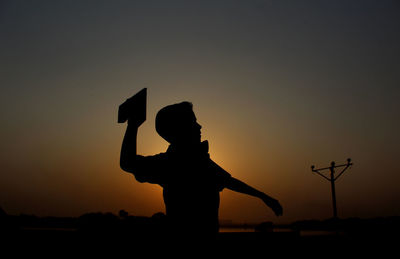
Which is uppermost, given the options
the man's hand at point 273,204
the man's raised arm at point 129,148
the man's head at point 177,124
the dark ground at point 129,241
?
the man's head at point 177,124

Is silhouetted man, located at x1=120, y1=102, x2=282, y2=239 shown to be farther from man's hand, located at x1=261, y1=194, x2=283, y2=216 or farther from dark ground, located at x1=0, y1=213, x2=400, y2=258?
dark ground, located at x1=0, y1=213, x2=400, y2=258

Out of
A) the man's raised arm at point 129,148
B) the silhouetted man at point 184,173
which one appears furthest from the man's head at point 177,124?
the man's raised arm at point 129,148

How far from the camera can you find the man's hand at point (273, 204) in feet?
7.78

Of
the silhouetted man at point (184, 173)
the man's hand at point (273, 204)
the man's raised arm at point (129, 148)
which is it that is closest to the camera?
the man's raised arm at point (129, 148)

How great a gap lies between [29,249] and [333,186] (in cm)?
3452

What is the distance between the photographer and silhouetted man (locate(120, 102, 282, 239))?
6.44ft

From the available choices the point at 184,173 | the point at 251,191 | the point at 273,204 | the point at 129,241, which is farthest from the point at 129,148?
the point at 273,204

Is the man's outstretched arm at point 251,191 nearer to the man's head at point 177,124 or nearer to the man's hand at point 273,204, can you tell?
the man's hand at point 273,204

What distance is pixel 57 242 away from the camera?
2.32 metres

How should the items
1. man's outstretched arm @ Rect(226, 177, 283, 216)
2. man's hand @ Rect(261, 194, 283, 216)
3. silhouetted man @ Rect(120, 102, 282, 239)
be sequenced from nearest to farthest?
1. silhouetted man @ Rect(120, 102, 282, 239)
2. man's outstretched arm @ Rect(226, 177, 283, 216)
3. man's hand @ Rect(261, 194, 283, 216)

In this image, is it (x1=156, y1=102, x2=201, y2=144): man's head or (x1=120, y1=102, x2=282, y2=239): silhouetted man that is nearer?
(x1=120, y1=102, x2=282, y2=239): silhouetted man

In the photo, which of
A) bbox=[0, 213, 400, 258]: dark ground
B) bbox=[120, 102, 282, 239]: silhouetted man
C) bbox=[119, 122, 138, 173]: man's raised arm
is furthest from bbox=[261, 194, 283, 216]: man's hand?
bbox=[119, 122, 138, 173]: man's raised arm

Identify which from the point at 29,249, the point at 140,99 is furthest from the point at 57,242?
the point at 140,99

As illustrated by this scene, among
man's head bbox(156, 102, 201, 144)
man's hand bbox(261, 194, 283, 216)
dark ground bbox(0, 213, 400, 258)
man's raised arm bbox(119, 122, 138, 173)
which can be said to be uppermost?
man's head bbox(156, 102, 201, 144)
